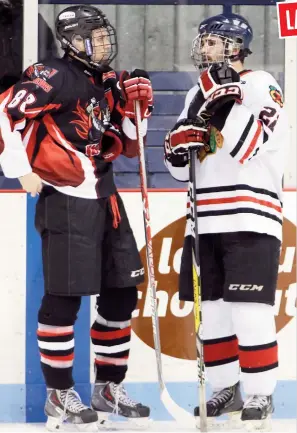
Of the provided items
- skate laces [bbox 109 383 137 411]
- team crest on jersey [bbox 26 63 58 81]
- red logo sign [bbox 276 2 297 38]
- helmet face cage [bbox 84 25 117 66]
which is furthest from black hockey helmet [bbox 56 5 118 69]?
skate laces [bbox 109 383 137 411]

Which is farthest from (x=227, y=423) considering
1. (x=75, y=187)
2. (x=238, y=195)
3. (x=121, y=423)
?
(x=75, y=187)

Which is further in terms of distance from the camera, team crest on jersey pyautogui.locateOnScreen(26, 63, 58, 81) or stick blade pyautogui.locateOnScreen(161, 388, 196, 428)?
stick blade pyautogui.locateOnScreen(161, 388, 196, 428)

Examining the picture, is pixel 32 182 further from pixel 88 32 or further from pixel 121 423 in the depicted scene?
pixel 121 423

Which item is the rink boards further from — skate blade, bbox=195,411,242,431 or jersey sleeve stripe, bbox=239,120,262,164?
jersey sleeve stripe, bbox=239,120,262,164

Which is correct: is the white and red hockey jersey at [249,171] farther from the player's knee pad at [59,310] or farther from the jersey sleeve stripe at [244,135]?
the player's knee pad at [59,310]

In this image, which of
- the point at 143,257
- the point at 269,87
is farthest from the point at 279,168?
the point at 143,257

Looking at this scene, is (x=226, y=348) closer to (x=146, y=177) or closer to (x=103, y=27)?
(x=146, y=177)

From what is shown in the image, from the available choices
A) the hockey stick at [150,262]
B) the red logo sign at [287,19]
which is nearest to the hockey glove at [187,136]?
the hockey stick at [150,262]

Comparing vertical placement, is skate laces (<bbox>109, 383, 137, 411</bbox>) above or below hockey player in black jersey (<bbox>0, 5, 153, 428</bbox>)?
below

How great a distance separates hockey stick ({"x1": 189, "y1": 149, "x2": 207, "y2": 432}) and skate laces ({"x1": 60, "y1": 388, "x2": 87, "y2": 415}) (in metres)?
0.37

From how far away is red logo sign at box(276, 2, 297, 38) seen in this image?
4.11 metres

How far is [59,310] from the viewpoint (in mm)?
3803

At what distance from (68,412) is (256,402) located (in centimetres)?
58

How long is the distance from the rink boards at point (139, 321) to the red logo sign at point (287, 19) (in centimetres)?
54
